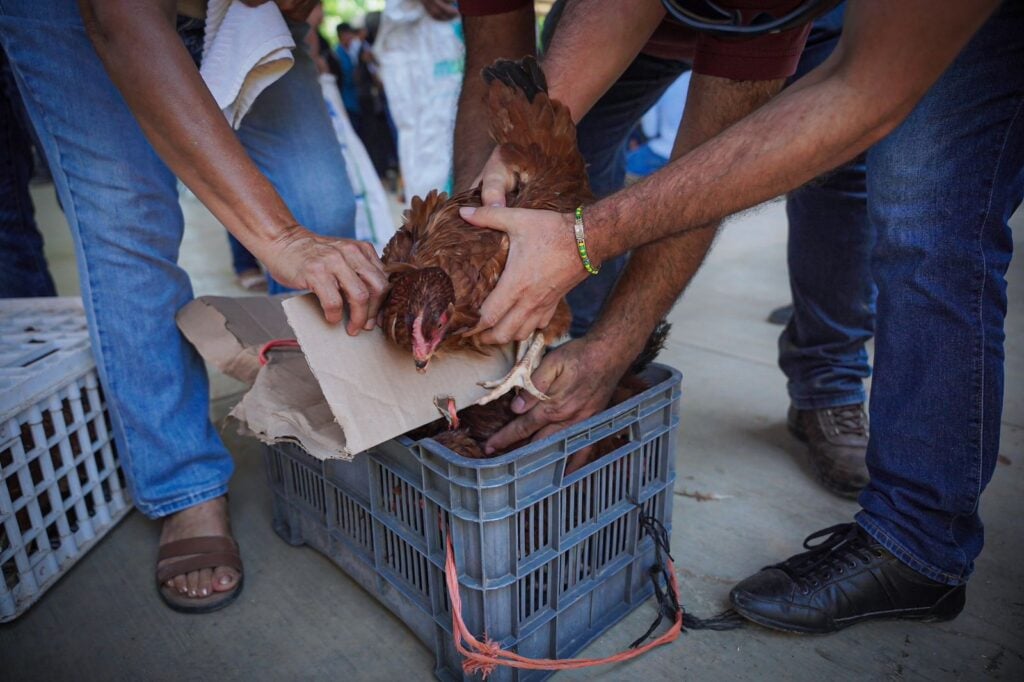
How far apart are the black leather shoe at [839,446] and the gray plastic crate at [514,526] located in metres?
0.81

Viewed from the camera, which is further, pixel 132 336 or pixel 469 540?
pixel 132 336

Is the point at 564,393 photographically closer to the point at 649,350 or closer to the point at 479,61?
the point at 649,350

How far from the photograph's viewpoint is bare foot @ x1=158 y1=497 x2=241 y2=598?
5.66 ft

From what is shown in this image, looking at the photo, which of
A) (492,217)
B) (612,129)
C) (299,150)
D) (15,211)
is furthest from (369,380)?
(15,211)

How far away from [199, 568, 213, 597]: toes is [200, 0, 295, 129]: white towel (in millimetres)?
1229

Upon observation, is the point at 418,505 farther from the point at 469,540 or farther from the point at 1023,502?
the point at 1023,502

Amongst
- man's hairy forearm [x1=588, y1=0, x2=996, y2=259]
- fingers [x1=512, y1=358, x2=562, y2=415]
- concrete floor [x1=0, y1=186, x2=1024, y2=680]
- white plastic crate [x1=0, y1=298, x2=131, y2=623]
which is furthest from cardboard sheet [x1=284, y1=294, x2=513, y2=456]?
white plastic crate [x1=0, y1=298, x2=131, y2=623]

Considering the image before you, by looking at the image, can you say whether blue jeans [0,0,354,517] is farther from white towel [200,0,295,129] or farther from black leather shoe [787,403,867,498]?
black leather shoe [787,403,867,498]

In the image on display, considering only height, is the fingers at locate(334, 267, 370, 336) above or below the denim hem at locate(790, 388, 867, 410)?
above

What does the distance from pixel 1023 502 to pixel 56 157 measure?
3.05m

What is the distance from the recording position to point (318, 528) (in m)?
1.85

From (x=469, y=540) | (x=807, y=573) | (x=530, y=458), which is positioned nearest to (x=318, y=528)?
(x=469, y=540)

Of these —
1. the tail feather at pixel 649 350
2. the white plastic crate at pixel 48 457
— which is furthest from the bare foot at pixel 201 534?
the tail feather at pixel 649 350

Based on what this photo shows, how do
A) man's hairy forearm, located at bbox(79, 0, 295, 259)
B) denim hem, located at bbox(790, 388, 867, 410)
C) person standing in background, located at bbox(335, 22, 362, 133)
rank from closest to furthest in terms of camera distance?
man's hairy forearm, located at bbox(79, 0, 295, 259), denim hem, located at bbox(790, 388, 867, 410), person standing in background, located at bbox(335, 22, 362, 133)
